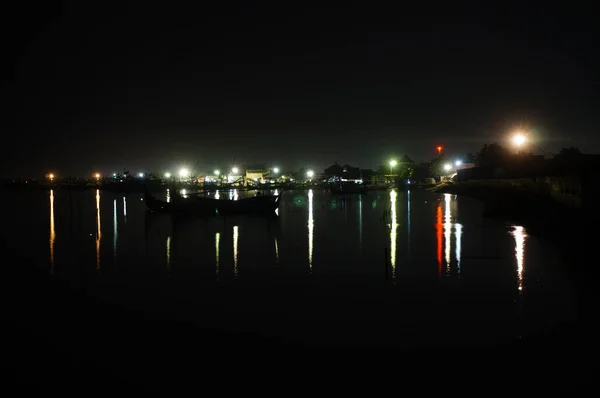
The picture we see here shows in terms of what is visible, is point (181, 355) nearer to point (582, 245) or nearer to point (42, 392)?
point (42, 392)

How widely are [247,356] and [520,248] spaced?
14.8 meters

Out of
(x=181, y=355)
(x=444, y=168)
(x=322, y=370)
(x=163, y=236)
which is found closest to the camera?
(x=322, y=370)

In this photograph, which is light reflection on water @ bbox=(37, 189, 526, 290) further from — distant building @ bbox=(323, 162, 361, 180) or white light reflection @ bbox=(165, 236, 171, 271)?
distant building @ bbox=(323, 162, 361, 180)

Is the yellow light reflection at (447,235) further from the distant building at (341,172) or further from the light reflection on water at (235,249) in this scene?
the distant building at (341,172)

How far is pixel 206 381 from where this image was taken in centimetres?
793

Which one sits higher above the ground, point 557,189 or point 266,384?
point 557,189

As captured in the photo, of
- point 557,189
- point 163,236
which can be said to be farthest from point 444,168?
point 163,236

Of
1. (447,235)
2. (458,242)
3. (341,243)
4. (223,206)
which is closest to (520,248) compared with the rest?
(458,242)

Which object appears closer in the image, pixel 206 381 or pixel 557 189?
pixel 206 381

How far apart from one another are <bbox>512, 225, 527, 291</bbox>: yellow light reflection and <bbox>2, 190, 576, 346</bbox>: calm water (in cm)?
5

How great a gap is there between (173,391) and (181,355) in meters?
1.32

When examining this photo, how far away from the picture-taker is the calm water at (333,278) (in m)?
10.6

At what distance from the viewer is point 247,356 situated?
8891 millimetres

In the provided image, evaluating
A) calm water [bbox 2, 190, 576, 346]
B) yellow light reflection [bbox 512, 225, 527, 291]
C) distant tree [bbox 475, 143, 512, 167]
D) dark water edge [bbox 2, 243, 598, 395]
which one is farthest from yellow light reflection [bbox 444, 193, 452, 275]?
distant tree [bbox 475, 143, 512, 167]
